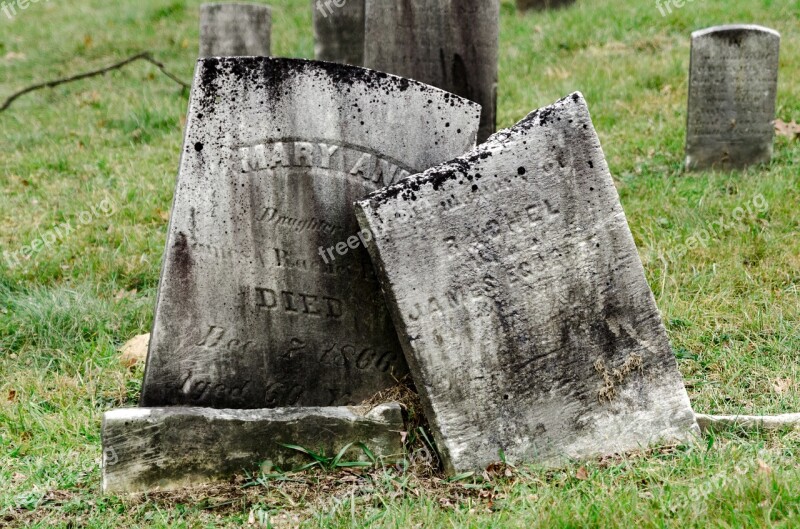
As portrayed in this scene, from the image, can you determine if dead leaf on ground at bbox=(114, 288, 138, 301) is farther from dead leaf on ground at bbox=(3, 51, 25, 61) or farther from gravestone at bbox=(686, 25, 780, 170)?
dead leaf on ground at bbox=(3, 51, 25, 61)

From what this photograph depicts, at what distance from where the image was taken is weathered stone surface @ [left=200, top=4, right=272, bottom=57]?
7.75 metres

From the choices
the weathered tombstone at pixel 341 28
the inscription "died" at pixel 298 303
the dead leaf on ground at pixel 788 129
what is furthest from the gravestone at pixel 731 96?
the inscription "died" at pixel 298 303

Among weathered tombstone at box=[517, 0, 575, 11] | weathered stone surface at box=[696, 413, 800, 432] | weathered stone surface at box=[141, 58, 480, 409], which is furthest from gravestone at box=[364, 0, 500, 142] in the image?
weathered tombstone at box=[517, 0, 575, 11]

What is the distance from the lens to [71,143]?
7406 mm

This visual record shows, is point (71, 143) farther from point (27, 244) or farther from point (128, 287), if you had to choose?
point (128, 287)

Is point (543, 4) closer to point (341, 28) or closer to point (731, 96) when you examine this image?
point (341, 28)

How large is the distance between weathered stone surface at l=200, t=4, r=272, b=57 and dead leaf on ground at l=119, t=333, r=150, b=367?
422 centimetres

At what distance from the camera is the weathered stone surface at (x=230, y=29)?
775 centimetres

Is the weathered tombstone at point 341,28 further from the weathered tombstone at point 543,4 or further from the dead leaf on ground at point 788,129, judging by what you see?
the dead leaf on ground at point 788,129

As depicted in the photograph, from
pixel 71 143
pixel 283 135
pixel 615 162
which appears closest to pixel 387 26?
pixel 283 135

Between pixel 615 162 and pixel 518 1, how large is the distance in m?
5.21

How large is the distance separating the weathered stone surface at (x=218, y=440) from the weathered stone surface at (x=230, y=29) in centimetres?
536

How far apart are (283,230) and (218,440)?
810 mm

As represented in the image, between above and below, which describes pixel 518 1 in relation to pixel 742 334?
above
